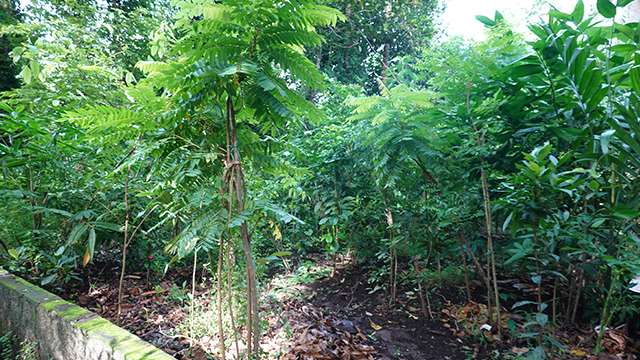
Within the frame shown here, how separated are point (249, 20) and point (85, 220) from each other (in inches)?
74.9

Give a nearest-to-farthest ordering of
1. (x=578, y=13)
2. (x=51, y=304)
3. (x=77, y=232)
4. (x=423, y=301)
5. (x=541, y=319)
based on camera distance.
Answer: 1. (x=541, y=319)
2. (x=578, y=13)
3. (x=51, y=304)
4. (x=77, y=232)
5. (x=423, y=301)

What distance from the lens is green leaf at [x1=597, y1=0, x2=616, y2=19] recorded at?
1.79 metres

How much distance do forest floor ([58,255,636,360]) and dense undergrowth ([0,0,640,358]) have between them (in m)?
0.10

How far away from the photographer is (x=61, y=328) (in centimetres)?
197

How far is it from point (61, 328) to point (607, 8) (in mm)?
3252

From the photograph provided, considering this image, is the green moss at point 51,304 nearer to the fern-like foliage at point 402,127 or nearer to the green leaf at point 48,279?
the green leaf at point 48,279

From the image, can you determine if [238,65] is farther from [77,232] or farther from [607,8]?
[607,8]

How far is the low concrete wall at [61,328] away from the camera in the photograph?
1664 mm

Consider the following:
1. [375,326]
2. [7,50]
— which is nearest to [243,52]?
[375,326]

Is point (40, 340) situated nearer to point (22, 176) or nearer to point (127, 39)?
point (22, 176)

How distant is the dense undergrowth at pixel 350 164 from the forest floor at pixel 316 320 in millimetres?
99

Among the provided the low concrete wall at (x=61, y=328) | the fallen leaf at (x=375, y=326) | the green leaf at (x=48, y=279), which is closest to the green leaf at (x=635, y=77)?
the fallen leaf at (x=375, y=326)

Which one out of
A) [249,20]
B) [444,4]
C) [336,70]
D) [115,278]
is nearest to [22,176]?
[115,278]

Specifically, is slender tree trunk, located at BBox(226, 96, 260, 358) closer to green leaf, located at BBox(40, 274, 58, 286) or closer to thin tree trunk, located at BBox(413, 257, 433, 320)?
thin tree trunk, located at BBox(413, 257, 433, 320)
